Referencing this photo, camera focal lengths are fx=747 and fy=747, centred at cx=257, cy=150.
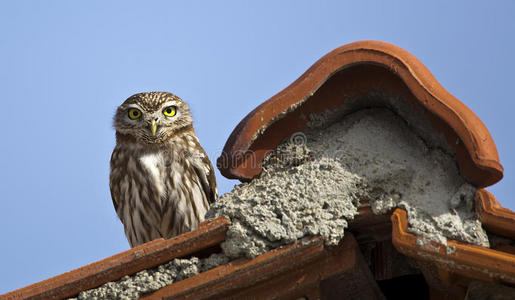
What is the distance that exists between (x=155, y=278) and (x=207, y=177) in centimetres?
320

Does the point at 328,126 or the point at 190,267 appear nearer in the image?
the point at 190,267

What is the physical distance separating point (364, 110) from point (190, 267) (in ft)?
4.04

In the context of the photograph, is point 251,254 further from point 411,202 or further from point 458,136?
point 458,136

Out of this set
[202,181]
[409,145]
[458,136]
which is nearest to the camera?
[458,136]

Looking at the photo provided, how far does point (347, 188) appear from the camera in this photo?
3.52 metres

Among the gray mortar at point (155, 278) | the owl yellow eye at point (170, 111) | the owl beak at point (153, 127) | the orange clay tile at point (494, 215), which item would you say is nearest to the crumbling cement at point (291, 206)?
the gray mortar at point (155, 278)

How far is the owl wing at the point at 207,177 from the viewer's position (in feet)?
21.6

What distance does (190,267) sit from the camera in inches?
134

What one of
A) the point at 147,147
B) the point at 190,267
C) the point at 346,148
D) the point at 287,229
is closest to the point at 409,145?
the point at 346,148

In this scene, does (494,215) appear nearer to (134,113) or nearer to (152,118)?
(152,118)

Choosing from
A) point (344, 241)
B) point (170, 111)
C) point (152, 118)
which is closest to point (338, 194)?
point (344, 241)

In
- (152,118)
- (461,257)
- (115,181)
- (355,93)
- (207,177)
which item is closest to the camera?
(461,257)

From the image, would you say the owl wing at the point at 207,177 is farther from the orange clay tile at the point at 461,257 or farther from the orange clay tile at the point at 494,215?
the orange clay tile at the point at 494,215

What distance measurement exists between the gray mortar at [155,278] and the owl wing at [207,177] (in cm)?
310
